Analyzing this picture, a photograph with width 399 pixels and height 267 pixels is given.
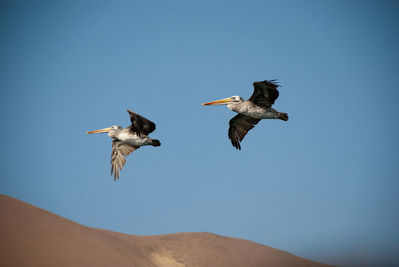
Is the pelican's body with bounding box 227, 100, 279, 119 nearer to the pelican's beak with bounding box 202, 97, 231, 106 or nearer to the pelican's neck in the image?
the pelican's neck

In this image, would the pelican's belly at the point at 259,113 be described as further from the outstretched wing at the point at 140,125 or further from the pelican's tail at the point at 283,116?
the outstretched wing at the point at 140,125

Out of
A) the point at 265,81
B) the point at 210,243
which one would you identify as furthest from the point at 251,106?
the point at 210,243

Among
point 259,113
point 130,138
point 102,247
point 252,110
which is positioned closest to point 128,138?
point 130,138

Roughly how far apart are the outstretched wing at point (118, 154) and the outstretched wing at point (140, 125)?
206 centimetres

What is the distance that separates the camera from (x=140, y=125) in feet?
52.2

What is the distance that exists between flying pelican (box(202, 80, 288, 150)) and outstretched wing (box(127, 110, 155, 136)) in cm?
242

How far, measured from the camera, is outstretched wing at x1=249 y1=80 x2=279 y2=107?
1481cm

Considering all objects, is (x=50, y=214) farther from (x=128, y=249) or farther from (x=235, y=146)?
(x=235, y=146)

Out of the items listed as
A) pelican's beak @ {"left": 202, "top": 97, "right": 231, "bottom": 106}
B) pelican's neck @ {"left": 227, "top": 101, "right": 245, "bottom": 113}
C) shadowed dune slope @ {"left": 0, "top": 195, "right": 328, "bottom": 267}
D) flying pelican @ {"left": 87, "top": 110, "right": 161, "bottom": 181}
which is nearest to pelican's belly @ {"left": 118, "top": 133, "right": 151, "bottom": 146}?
flying pelican @ {"left": 87, "top": 110, "right": 161, "bottom": 181}

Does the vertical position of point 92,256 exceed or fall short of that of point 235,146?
it falls short

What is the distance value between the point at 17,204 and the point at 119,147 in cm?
2973

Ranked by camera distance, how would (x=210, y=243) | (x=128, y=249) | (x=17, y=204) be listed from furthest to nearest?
(x=210, y=243), (x=128, y=249), (x=17, y=204)

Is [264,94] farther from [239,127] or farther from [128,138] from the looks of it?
[128,138]

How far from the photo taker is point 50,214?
144ft
